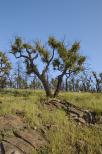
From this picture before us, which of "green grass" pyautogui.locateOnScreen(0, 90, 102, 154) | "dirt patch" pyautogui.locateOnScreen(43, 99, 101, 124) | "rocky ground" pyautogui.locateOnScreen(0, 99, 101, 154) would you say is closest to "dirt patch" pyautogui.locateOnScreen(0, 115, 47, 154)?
"rocky ground" pyautogui.locateOnScreen(0, 99, 101, 154)

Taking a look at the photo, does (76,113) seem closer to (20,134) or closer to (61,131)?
(61,131)

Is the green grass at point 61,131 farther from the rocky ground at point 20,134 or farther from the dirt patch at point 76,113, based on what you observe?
the dirt patch at point 76,113

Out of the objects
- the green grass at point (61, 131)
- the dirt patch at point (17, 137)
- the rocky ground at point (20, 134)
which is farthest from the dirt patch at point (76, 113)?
the dirt patch at point (17, 137)

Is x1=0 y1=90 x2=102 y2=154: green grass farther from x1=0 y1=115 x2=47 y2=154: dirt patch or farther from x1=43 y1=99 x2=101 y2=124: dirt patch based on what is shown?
x1=43 y1=99 x2=101 y2=124: dirt patch

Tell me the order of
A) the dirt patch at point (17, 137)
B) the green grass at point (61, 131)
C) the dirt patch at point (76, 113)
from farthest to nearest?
the dirt patch at point (76, 113) < the green grass at point (61, 131) < the dirt patch at point (17, 137)

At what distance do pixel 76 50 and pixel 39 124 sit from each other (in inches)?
957

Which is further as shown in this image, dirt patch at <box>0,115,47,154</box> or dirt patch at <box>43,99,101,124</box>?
dirt patch at <box>43,99,101,124</box>

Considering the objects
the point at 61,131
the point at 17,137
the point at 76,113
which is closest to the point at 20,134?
the point at 17,137

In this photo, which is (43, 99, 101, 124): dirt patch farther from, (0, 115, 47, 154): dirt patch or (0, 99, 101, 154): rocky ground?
(0, 115, 47, 154): dirt patch

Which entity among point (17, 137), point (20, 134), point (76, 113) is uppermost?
point (76, 113)

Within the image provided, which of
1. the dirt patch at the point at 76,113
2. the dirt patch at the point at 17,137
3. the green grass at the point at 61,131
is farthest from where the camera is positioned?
the dirt patch at the point at 76,113

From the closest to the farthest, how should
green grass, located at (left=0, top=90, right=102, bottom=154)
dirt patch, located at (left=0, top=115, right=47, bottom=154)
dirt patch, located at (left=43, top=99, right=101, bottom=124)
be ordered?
1. dirt patch, located at (left=0, top=115, right=47, bottom=154)
2. green grass, located at (left=0, top=90, right=102, bottom=154)
3. dirt patch, located at (left=43, top=99, right=101, bottom=124)

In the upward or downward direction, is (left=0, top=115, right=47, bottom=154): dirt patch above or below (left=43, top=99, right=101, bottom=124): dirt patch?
below

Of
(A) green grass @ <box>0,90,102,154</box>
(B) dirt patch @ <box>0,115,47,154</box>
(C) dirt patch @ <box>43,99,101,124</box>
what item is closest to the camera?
(B) dirt patch @ <box>0,115,47,154</box>
